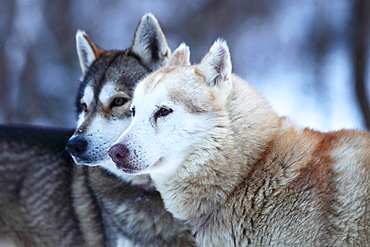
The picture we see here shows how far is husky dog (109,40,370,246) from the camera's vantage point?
2.32m

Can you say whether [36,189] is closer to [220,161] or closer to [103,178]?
[103,178]

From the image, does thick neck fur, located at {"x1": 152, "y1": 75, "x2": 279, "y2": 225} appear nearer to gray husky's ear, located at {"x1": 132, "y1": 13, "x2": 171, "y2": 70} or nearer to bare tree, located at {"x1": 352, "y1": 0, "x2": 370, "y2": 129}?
gray husky's ear, located at {"x1": 132, "y1": 13, "x2": 171, "y2": 70}

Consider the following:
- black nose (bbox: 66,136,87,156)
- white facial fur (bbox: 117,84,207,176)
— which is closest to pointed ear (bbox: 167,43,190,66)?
white facial fur (bbox: 117,84,207,176)

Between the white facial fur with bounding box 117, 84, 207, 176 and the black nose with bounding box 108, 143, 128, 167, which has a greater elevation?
the white facial fur with bounding box 117, 84, 207, 176

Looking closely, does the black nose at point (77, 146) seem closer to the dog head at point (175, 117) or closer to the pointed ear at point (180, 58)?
the dog head at point (175, 117)

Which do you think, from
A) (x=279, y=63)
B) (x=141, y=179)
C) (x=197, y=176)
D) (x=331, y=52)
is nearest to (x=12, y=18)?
(x=279, y=63)

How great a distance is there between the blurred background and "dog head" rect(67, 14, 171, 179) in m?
4.42

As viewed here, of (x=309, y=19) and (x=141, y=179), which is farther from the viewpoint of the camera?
(x=309, y=19)

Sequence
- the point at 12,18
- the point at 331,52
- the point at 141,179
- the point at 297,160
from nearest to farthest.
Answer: the point at 297,160 → the point at 141,179 → the point at 331,52 → the point at 12,18

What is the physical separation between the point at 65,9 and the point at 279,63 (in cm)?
575

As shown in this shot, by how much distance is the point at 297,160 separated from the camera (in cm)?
250

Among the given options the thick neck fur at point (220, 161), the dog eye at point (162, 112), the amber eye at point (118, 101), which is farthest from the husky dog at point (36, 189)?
the dog eye at point (162, 112)

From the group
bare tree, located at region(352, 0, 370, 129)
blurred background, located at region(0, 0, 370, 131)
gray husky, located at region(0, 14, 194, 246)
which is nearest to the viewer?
gray husky, located at region(0, 14, 194, 246)

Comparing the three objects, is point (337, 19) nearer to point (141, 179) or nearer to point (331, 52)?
point (331, 52)
